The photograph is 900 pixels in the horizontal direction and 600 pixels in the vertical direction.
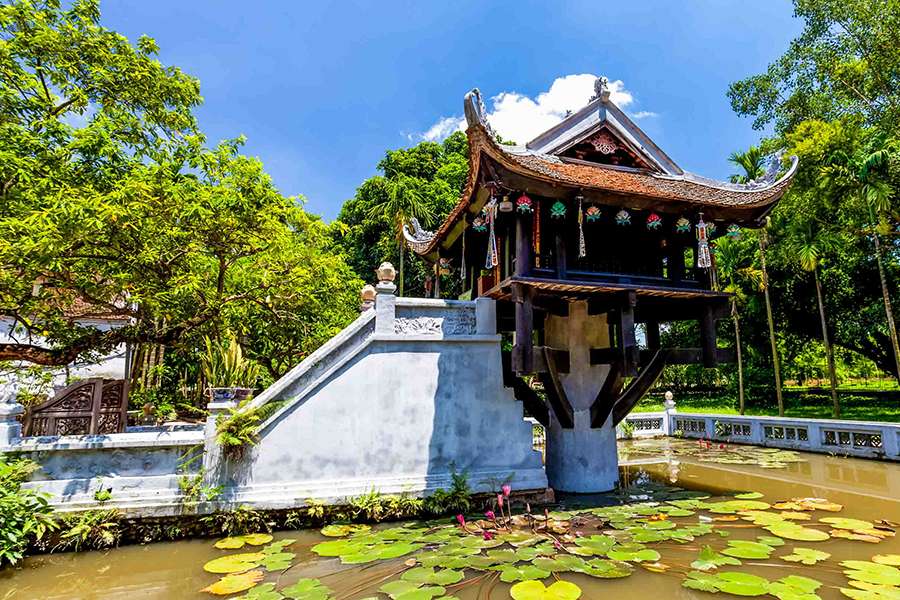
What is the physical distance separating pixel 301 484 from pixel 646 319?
7.02 meters

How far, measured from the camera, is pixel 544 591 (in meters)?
4.10

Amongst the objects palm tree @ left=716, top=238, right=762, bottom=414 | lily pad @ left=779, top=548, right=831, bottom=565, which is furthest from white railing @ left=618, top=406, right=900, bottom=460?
lily pad @ left=779, top=548, right=831, bottom=565

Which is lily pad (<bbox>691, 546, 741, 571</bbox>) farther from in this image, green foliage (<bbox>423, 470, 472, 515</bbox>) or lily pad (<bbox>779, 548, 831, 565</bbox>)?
green foliage (<bbox>423, 470, 472, 515</bbox>)

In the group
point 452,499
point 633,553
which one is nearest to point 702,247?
point 633,553

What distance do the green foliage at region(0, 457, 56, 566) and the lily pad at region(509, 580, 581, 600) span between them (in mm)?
5148

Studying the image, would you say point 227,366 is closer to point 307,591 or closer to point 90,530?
point 90,530

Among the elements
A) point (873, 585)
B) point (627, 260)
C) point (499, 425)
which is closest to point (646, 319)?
point (627, 260)

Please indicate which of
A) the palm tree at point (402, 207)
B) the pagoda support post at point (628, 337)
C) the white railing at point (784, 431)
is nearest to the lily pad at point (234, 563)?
the pagoda support post at point (628, 337)

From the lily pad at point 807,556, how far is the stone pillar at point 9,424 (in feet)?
28.3

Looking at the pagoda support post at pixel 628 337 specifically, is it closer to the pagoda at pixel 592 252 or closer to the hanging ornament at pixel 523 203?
the pagoda at pixel 592 252

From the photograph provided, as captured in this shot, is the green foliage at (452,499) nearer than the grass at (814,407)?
Yes

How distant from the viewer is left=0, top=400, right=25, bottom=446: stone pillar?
5.62 meters

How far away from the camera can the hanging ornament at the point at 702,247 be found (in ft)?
24.6

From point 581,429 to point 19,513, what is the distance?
750 cm
